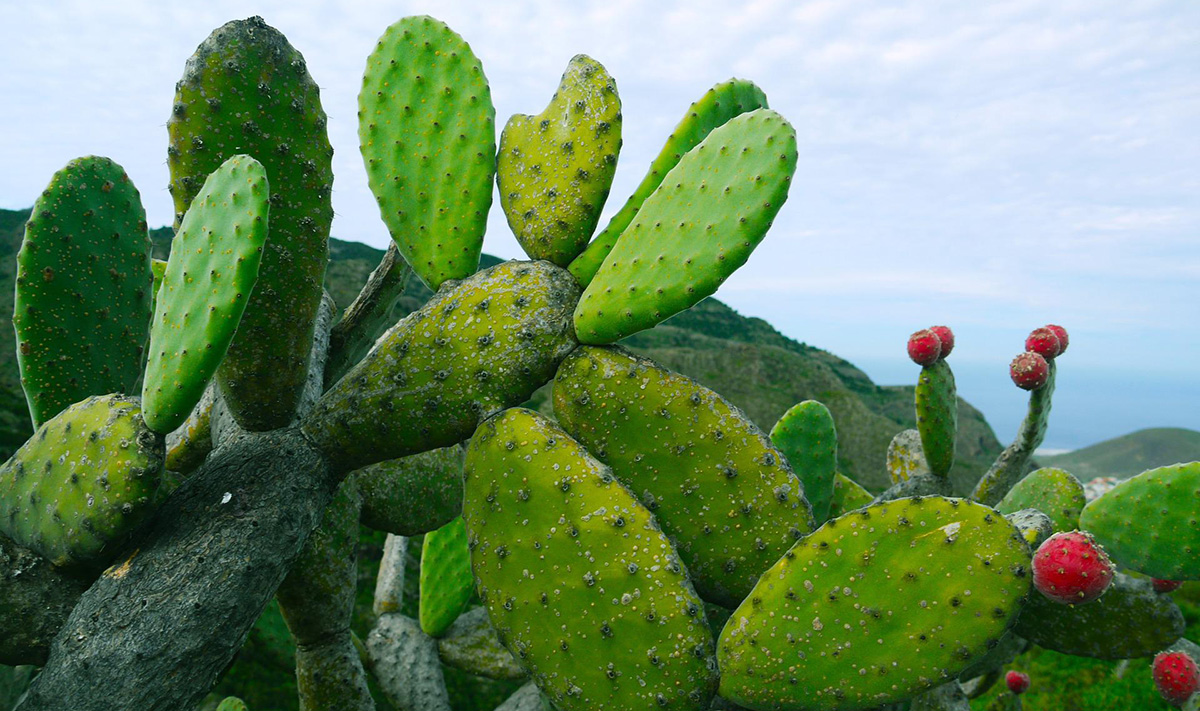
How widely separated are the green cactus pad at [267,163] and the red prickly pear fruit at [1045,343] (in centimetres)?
187

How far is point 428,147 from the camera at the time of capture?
1.35m

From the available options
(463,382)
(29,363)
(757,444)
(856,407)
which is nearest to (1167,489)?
(757,444)

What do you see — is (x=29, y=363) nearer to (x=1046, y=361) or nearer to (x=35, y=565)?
(x=35, y=565)

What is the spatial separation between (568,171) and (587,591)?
2.33ft

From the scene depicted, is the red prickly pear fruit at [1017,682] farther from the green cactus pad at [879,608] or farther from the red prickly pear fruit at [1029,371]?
the green cactus pad at [879,608]

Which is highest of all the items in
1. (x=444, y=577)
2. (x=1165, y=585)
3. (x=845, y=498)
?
(x=845, y=498)

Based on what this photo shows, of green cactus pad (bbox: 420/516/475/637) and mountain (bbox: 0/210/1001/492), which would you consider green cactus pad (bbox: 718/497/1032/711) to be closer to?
green cactus pad (bbox: 420/516/475/637)

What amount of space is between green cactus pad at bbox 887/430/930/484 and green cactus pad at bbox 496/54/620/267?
170 cm

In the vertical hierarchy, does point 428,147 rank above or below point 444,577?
above

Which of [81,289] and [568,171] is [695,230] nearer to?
[568,171]

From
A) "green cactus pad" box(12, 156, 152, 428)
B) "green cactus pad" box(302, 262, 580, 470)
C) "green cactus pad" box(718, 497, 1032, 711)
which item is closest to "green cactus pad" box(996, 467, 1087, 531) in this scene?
"green cactus pad" box(718, 497, 1032, 711)

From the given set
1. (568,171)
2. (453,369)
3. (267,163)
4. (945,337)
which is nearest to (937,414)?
(945,337)

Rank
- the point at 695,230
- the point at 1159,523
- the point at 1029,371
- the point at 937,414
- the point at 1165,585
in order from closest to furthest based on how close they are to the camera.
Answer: the point at 695,230, the point at 1159,523, the point at 1165,585, the point at 1029,371, the point at 937,414

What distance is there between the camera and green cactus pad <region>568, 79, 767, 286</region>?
1.31 m
